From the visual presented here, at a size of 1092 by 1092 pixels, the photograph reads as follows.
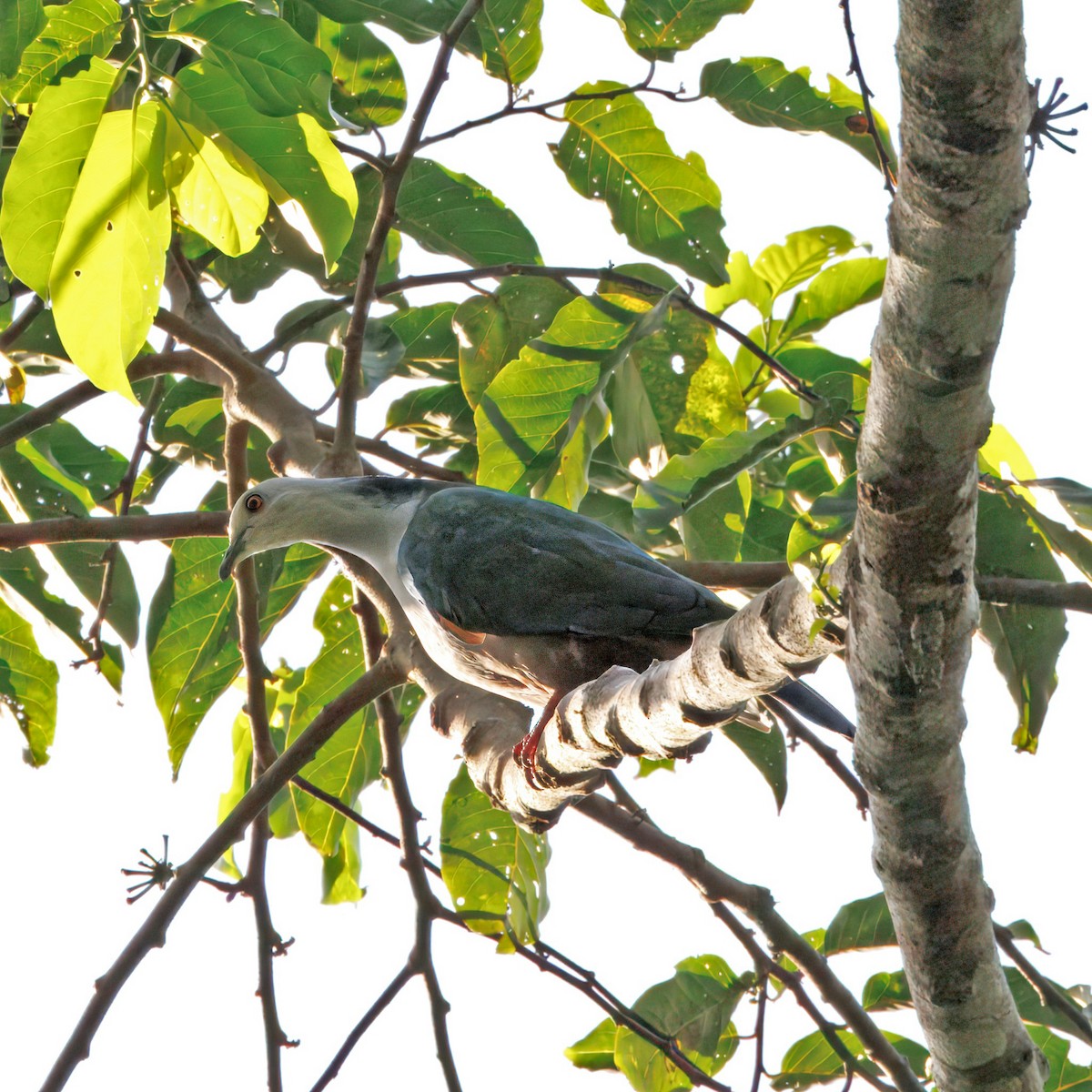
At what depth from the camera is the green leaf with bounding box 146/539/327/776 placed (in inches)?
141

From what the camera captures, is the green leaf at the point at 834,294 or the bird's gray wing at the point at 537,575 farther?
the green leaf at the point at 834,294

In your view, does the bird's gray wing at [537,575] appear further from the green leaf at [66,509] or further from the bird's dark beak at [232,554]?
the green leaf at [66,509]

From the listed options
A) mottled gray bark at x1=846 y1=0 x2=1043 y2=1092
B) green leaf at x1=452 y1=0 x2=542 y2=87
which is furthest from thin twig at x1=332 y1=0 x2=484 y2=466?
mottled gray bark at x1=846 y1=0 x2=1043 y2=1092

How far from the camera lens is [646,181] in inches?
132

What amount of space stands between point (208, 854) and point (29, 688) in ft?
5.33

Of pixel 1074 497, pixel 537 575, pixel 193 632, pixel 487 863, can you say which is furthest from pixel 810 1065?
pixel 193 632

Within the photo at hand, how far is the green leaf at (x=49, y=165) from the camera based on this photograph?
2.24 meters

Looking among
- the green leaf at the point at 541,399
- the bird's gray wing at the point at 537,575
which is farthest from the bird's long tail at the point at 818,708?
the green leaf at the point at 541,399

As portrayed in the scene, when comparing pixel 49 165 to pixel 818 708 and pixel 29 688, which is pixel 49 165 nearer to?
pixel 818 708

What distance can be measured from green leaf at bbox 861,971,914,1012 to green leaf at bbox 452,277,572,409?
233 cm

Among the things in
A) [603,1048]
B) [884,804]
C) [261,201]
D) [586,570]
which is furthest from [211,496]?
[884,804]

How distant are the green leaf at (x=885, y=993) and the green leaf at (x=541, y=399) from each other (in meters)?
2.06

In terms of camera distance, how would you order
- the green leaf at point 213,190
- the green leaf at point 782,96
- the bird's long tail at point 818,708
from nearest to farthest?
the bird's long tail at point 818,708, the green leaf at point 213,190, the green leaf at point 782,96

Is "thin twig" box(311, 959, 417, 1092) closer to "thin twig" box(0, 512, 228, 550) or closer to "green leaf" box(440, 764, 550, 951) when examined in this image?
"green leaf" box(440, 764, 550, 951)
